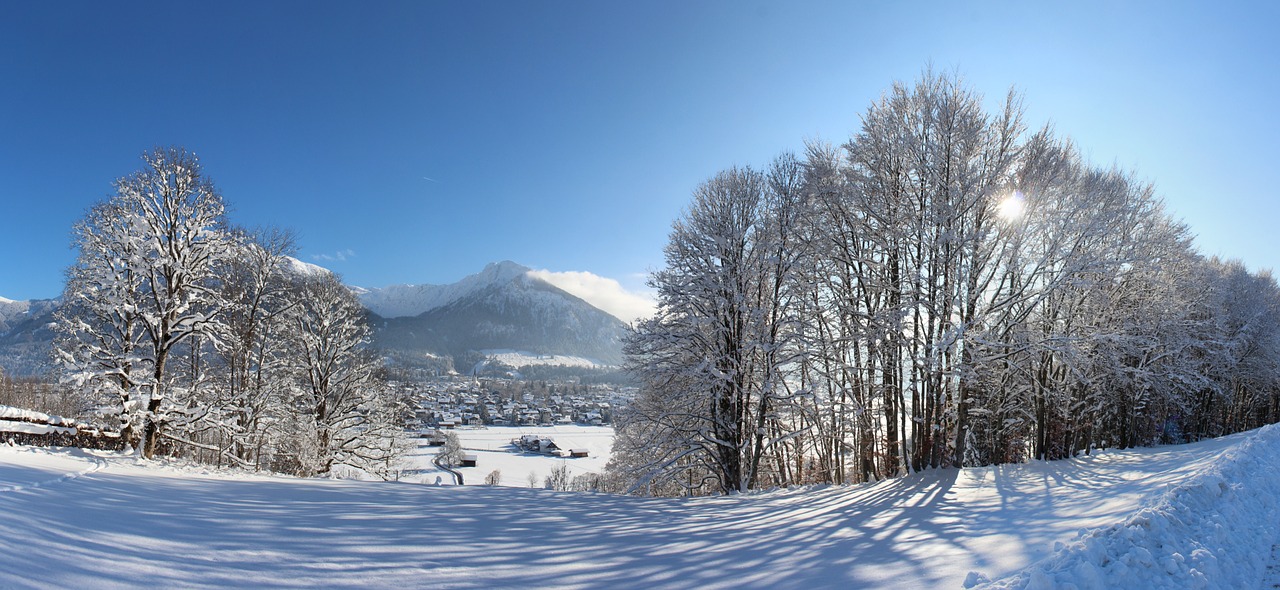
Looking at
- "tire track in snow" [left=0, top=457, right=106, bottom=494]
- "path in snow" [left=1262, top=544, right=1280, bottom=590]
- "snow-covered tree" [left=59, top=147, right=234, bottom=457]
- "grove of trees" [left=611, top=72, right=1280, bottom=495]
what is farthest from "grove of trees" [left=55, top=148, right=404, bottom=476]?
"path in snow" [left=1262, top=544, right=1280, bottom=590]

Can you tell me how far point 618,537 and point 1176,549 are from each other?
5.17 metres

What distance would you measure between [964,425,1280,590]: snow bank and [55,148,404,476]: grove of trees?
15.5 meters

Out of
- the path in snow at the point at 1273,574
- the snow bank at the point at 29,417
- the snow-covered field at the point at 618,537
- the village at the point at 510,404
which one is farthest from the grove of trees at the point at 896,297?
the village at the point at 510,404

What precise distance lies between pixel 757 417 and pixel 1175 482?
23.0 feet

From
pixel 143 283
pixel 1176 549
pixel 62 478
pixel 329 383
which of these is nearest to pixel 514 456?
pixel 329 383

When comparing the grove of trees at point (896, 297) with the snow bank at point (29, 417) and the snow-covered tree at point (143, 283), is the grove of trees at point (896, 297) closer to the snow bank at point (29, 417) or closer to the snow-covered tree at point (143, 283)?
the snow-covered tree at point (143, 283)

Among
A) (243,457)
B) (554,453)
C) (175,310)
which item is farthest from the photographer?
(554,453)

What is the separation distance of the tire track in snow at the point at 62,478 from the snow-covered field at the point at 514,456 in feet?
57.2

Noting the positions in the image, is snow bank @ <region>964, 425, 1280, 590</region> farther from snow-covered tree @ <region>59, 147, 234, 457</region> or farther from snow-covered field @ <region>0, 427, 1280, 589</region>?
snow-covered tree @ <region>59, 147, 234, 457</region>

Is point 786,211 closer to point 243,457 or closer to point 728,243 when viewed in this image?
point 728,243

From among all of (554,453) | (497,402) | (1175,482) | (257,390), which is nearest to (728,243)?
(1175,482)

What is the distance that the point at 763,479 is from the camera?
17781 mm

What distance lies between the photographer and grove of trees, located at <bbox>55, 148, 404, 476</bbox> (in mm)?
11141

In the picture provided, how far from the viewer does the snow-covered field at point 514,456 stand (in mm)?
46375
